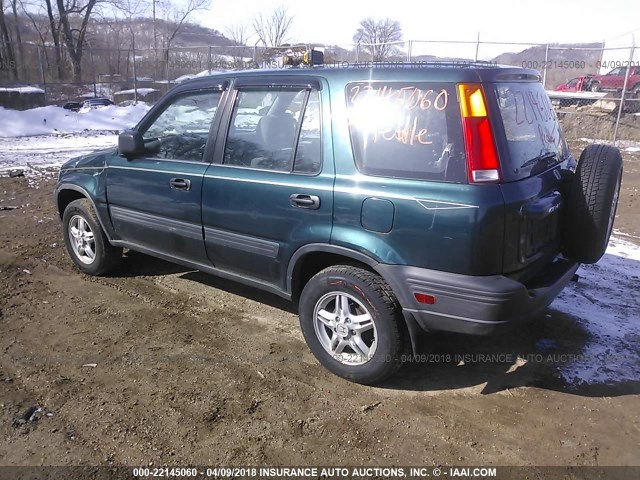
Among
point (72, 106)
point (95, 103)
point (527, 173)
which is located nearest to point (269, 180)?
point (527, 173)

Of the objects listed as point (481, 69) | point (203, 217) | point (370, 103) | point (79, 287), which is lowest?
point (79, 287)

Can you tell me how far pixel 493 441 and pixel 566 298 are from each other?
2121 mm

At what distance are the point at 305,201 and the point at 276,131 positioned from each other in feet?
2.02

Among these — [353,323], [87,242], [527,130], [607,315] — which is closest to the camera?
[527,130]

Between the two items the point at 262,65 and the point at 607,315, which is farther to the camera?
the point at 262,65

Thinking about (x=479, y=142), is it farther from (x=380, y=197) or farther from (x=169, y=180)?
(x=169, y=180)

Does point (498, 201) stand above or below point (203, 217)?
above

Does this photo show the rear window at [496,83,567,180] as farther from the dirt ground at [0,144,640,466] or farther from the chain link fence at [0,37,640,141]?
the chain link fence at [0,37,640,141]

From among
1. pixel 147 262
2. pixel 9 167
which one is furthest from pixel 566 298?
pixel 9 167

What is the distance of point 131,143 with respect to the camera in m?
4.11

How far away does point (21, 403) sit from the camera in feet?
9.77

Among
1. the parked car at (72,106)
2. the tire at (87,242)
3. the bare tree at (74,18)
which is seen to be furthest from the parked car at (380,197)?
the bare tree at (74,18)

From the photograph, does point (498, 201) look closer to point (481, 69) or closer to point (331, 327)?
point (481, 69)

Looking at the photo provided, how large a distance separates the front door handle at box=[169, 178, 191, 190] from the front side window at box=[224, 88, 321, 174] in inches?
14.7
